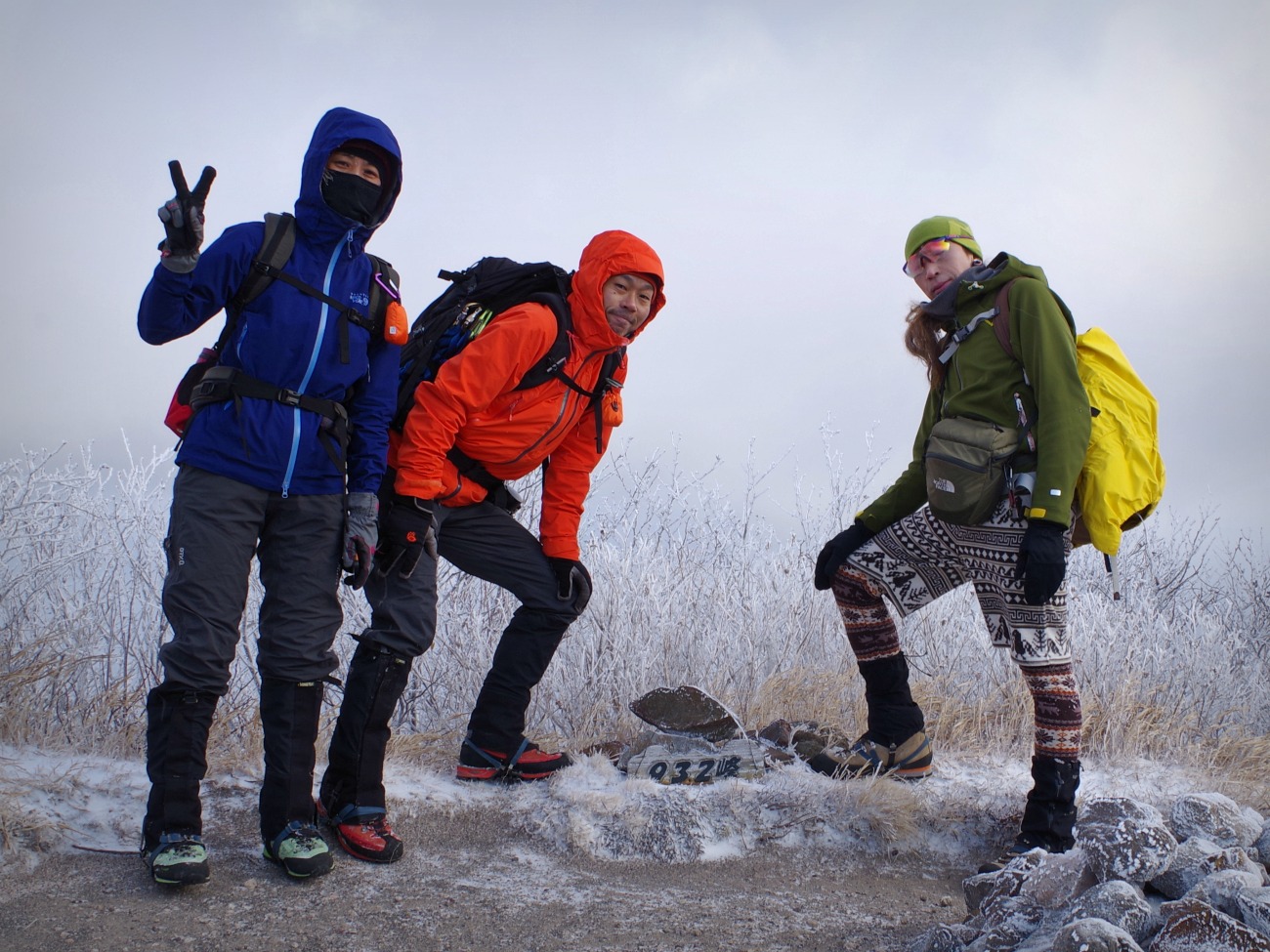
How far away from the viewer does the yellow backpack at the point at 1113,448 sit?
8.98ft

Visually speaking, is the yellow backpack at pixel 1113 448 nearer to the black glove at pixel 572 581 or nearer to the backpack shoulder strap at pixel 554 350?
the backpack shoulder strap at pixel 554 350

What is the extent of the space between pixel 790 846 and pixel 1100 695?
2634 millimetres

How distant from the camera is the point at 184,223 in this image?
2225 millimetres

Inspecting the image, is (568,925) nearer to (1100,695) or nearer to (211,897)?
(211,897)

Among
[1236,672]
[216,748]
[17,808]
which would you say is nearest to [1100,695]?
[1236,672]

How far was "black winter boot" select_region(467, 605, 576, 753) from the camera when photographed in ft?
10.6

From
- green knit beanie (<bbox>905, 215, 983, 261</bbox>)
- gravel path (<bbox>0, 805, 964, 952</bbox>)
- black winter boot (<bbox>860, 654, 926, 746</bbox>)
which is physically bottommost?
gravel path (<bbox>0, 805, 964, 952</bbox>)

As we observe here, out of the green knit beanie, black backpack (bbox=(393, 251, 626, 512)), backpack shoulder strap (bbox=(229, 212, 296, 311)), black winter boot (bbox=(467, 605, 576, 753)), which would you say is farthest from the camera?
black winter boot (bbox=(467, 605, 576, 753))

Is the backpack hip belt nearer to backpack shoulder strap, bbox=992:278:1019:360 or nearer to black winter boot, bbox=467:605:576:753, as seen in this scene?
black winter boot, bbox=467:605:576:753

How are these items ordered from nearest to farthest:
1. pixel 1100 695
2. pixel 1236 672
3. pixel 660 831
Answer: pixel 660 831 < pixel 1100 695 < pixel 1236 672

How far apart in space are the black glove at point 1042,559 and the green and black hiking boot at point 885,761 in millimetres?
956

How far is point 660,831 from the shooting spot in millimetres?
3051

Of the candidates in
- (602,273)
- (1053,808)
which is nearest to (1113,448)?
(1053,808)

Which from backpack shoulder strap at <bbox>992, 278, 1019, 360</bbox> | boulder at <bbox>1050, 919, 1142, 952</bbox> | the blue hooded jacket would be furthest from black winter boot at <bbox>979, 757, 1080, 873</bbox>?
the blue hooded jacket
